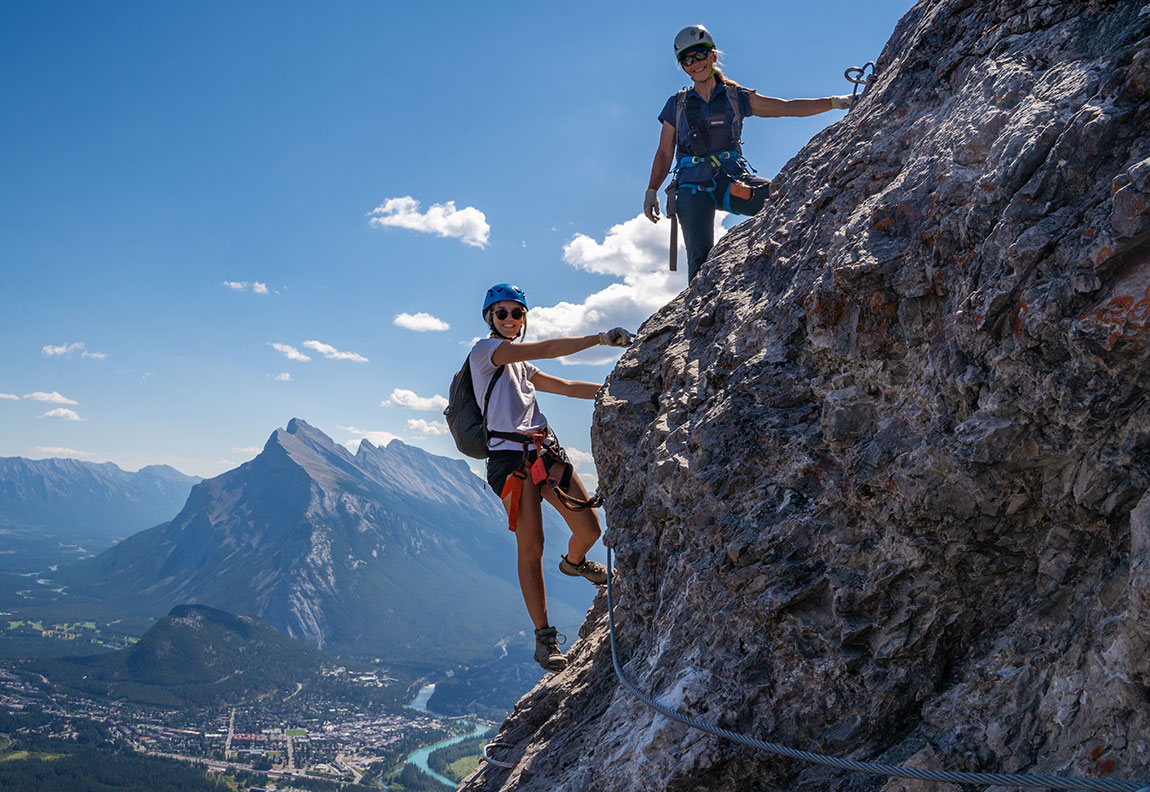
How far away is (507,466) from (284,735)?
182495mm

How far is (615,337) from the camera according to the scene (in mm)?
6660

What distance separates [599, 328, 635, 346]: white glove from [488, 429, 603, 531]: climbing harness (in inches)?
44.3

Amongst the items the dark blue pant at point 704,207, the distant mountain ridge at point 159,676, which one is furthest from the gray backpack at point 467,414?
the distant mountain ridge at point 159,676

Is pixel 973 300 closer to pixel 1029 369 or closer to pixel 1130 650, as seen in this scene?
pixel 1029 369

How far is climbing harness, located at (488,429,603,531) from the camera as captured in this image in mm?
6844

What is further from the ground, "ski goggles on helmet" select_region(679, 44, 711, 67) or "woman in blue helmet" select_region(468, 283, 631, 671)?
"ski goggles on helmet" select_region(679, 44, 711, 67)

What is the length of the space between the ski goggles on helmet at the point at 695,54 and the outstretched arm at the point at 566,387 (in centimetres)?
364

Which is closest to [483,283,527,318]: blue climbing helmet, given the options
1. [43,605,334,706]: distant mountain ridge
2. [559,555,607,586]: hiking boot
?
[559,555,607,586]: hiking boot

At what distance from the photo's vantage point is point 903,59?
5.69 metres

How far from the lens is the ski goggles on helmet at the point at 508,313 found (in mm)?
7258

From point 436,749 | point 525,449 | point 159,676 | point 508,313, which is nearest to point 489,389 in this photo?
point 525,449

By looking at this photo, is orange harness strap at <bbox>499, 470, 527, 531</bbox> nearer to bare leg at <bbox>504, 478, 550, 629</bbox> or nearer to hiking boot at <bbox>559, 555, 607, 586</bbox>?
bare leg at <bbox>504, 478, 550, 629</bbox>

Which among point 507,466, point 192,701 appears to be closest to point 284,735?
point 192,701

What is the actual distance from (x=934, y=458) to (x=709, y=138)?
16.7 feet
